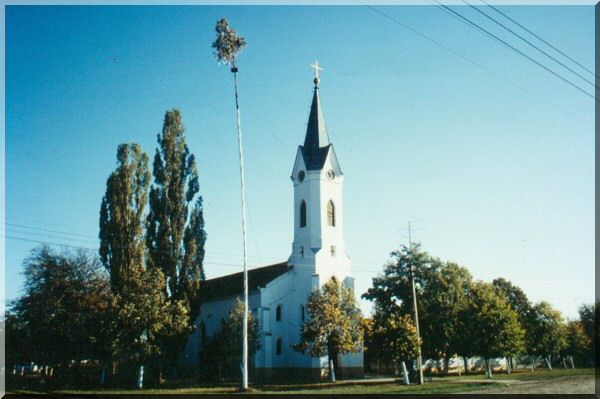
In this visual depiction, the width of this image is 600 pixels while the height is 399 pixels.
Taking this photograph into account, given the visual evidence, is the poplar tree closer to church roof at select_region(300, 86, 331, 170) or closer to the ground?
the ground

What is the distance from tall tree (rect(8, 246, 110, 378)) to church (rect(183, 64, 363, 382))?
951cm

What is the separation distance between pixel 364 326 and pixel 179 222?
17.1m

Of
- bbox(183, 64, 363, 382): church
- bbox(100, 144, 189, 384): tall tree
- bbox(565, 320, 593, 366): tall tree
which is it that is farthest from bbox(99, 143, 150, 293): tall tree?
bbox(565, 320, 593, 366): tall tree

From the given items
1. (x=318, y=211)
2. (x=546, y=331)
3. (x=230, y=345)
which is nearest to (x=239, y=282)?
(x=318, y=211)

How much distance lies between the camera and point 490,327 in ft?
154

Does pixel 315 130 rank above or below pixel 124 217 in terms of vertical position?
above

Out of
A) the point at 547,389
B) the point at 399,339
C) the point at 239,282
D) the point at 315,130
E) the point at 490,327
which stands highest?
the point at 315,130

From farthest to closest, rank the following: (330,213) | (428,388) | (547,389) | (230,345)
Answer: (330,213) < (230,345) < (428,388) < (547,389)

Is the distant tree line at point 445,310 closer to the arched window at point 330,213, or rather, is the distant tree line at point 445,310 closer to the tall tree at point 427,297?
the tall tree at point 427,297

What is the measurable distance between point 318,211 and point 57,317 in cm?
2383

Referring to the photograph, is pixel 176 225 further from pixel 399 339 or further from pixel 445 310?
pixel 445 310

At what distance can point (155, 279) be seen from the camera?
113 feet

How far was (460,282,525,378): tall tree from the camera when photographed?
4662 centimetres

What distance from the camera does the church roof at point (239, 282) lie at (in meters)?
48.5
